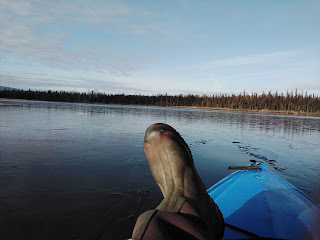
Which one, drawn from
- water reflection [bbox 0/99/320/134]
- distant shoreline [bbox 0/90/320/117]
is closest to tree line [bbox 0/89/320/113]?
distant shoreline [bbox 0/90/320/117]

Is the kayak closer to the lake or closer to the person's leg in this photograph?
the person's leg

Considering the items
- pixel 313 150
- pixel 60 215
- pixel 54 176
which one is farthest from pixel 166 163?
pixel 313 150

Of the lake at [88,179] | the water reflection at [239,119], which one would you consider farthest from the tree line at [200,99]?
the lake at [88,179]

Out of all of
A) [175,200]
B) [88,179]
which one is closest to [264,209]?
[175,200]

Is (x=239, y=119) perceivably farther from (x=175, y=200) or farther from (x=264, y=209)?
(x=175, y=200)

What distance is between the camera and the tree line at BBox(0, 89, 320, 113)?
48.7m

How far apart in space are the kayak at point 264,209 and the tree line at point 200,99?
166 feet

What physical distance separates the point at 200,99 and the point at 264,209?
68832 millimetres

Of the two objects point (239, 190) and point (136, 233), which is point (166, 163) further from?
point (239, 190)

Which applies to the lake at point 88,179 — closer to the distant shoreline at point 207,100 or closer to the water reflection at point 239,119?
the water reflection at point 239,119

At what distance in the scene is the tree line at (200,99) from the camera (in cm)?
4872

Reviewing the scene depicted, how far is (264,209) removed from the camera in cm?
218

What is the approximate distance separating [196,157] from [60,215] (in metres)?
3.54

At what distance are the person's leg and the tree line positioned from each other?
5234cm
